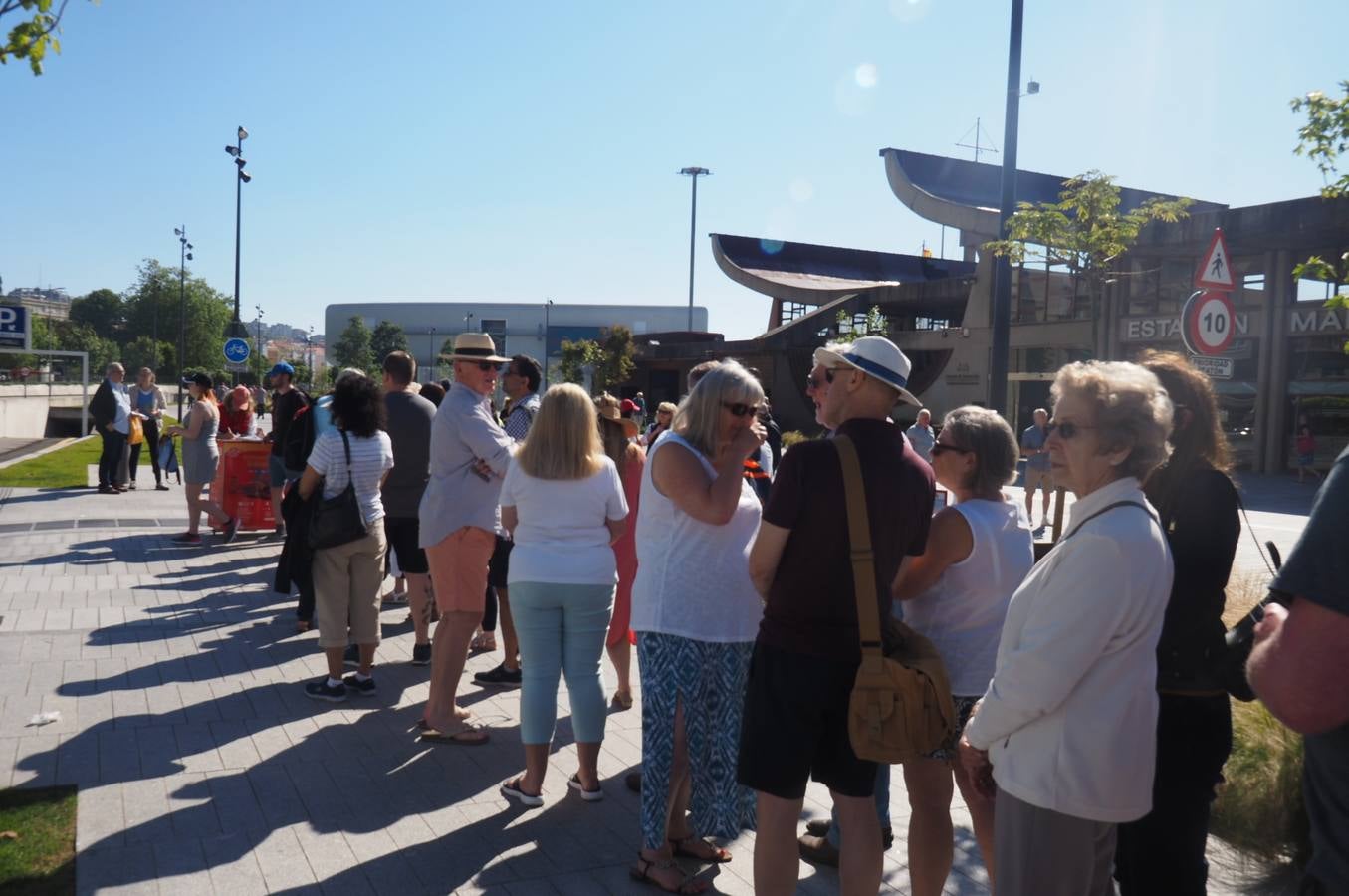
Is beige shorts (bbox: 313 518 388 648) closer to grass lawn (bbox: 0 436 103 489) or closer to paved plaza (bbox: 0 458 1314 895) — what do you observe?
paved plaza (bbox: 0 458 1314 895)

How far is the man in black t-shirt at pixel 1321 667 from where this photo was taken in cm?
178

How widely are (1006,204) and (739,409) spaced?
11.7 meters

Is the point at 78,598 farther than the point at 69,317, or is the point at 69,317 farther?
the point at 69,317

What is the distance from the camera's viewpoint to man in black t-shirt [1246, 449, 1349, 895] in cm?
178

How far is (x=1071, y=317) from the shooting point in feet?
116

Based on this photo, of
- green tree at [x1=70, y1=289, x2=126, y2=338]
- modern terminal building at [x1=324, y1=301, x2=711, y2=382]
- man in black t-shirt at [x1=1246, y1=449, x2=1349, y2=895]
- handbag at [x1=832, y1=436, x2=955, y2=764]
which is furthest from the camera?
green tree at [x1=70, y1=289, x2=126, y2=338]

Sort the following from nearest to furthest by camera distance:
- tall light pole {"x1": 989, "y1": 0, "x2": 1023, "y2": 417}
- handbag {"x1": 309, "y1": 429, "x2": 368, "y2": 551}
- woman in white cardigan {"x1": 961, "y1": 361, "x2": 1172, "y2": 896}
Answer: woman in white cardigan {"x1": 961, "y1": 361, "x2": 1172, "y2": 896} → handbag {"x1": 309, "y1": 429, "x2": 368, "y2": 551} → tall light pole {"x1": 989, "y1": 0, "x2": 1023, "y2": 417}

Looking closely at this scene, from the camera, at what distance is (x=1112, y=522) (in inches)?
96.4

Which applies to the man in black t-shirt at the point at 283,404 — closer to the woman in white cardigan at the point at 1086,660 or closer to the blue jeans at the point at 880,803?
the blue jeans at the point at 880,803

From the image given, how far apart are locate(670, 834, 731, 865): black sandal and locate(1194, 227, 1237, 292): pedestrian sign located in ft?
17.3

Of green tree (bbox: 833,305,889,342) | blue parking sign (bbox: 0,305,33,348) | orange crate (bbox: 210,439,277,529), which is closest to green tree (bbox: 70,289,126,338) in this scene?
green tree (bbox: 833,305,889,342)

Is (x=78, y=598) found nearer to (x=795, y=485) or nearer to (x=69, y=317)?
(x=795, y=485)

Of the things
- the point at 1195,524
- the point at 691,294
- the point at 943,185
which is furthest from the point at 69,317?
the point at 1195,524

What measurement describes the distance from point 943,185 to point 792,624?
49.5 meters
